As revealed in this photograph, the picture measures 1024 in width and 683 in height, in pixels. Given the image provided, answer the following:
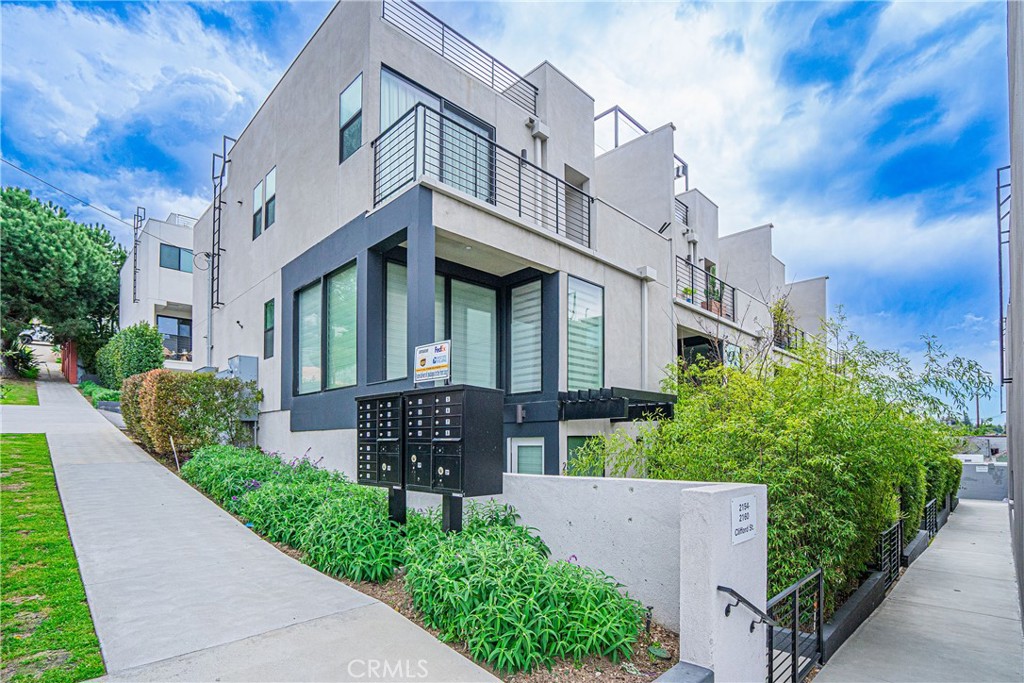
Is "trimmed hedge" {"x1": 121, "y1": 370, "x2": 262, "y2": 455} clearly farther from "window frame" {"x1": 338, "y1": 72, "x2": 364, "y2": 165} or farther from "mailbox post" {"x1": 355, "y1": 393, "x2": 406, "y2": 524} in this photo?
"mailbox post" {"x1": 355, "y1": 393, "x2": 406, "y2": 524}

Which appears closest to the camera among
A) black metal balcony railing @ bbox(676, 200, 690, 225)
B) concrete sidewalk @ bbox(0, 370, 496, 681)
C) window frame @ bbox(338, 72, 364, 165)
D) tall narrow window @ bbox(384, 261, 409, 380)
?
concrete sidewalk @ bbox(0, 370, 496, 681)

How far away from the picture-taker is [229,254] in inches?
552

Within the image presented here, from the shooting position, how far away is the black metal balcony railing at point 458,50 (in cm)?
920

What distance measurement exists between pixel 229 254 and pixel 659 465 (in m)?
12.4

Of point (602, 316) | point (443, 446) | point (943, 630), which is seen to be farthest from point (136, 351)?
point (943, 630)

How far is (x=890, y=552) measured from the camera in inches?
272

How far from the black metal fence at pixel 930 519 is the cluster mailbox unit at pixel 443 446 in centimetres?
956

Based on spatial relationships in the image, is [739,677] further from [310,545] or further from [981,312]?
[981,312]

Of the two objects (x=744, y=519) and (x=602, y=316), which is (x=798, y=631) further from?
(x=602, y=316)

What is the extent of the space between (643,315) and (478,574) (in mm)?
8395

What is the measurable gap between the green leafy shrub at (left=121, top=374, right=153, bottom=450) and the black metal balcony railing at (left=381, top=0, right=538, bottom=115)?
8553 mm

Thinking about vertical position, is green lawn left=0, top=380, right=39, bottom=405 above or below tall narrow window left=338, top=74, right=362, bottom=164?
below

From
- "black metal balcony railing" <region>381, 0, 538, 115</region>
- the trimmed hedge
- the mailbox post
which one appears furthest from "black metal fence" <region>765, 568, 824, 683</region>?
the trimmed hedge

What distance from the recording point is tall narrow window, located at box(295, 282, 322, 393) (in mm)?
9695
